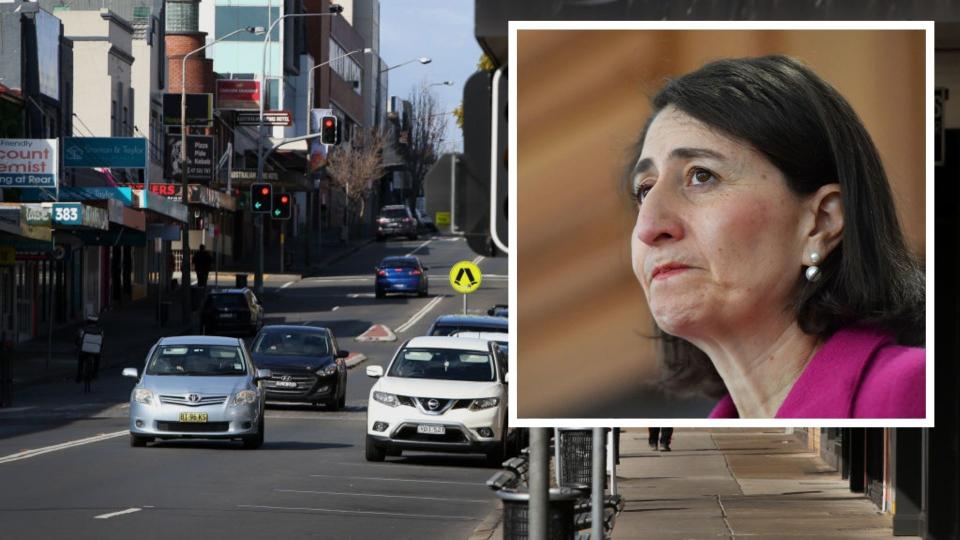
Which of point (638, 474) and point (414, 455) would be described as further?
point (414, 455)

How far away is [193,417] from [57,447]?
1.83m

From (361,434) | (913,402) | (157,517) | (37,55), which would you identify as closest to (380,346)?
(37,55)

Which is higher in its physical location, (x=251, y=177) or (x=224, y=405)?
(x=251, y=177)


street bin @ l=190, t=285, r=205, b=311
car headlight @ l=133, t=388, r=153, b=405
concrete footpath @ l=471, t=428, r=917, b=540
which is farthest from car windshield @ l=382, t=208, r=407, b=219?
car headlight @ l=133, t=388, r=153, b=405

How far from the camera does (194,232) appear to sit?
275 feet

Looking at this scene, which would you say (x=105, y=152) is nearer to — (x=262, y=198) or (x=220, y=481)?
(x=262, y=198)

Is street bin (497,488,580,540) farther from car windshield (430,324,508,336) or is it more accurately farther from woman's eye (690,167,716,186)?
car windshield (430,324,508,336)

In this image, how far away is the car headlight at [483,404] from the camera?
24.2 m

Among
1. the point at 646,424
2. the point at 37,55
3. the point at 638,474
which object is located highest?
the point at 37,55

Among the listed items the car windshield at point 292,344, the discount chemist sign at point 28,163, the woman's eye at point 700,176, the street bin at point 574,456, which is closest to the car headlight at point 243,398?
the street bin at point 574,456

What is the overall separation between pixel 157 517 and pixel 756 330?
30.4 ft

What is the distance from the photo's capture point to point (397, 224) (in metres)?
104

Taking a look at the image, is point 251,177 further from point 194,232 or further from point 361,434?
point 361,434

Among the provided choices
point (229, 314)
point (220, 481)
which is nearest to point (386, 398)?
point (220, 481)
